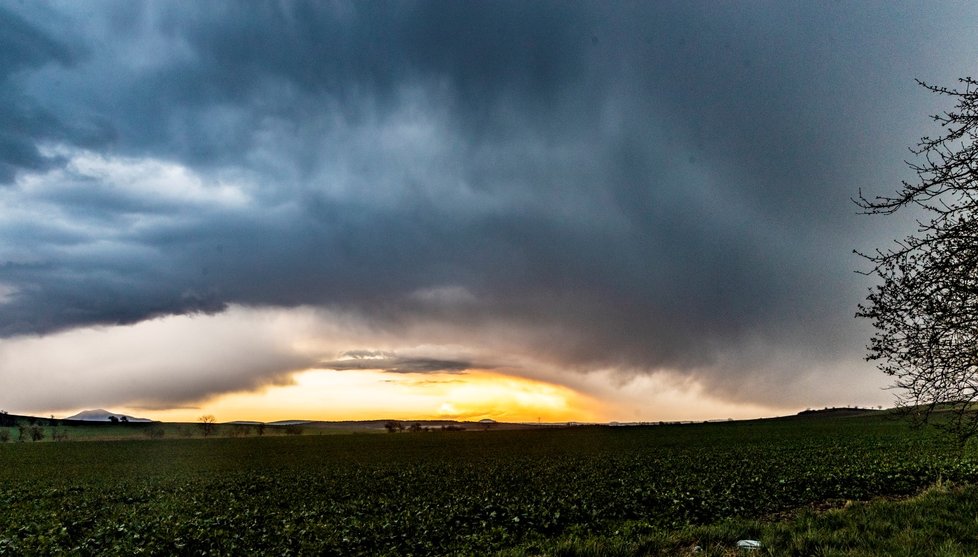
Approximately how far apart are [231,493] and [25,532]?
1270 cm

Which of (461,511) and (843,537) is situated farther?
(461,511)

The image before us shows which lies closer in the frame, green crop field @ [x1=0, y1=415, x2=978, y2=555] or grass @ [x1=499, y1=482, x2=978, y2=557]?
grass @ [x1=499, y1=482, x2=978, y2=557]

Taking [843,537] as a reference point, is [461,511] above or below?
below

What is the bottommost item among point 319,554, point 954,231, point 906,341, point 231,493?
point 231,493

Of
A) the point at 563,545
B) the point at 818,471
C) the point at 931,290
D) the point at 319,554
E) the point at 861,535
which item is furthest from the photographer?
the point at 818,471

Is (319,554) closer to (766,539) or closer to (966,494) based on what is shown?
(766,539)

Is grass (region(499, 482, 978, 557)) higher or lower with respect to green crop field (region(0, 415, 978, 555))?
higher

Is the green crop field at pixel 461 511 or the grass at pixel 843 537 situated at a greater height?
the grass at pixel 843 537

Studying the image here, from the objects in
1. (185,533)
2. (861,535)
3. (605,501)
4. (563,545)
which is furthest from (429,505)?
(861,535)

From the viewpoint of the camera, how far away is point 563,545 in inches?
417

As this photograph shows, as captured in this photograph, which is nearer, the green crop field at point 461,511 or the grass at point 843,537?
the grass at point 843,537

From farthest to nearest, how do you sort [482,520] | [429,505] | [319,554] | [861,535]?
[429,505] < [482,520] < [319,554] < [861,535]

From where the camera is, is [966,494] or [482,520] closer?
[966,494]

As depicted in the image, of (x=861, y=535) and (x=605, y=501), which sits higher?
(x=861, y=535)
